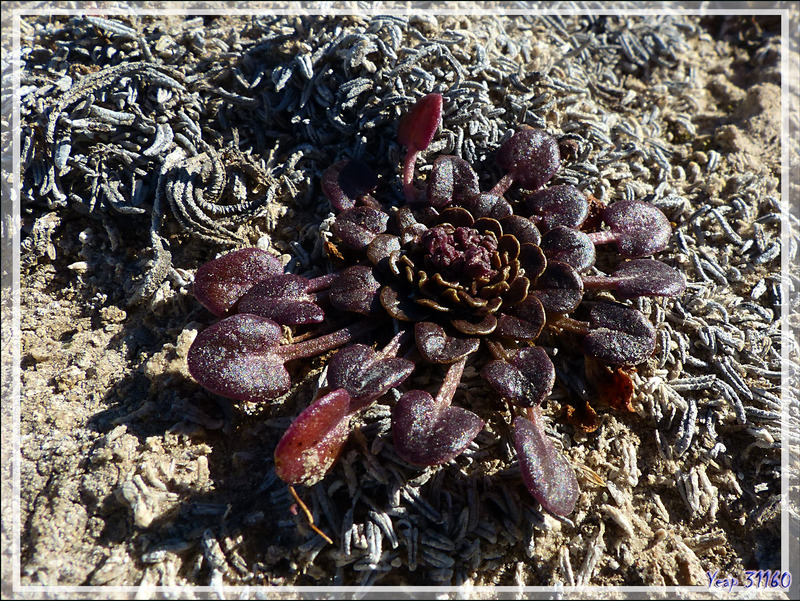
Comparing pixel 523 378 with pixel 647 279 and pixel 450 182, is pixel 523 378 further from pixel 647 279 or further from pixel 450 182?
pixel 450 182

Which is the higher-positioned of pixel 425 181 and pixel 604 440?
pixel 425 181

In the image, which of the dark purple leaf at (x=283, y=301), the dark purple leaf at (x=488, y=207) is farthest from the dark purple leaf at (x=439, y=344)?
the dark purple leaf at (x=488, y=207)

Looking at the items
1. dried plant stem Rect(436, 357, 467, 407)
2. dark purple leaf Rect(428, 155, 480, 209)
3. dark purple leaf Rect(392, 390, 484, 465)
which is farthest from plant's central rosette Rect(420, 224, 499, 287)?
dark purple leaf Rect(392, 390, 484, 465)

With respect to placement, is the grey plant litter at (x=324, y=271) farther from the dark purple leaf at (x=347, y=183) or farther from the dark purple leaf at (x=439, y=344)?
the dark purple leaf at (x=439, y=344)

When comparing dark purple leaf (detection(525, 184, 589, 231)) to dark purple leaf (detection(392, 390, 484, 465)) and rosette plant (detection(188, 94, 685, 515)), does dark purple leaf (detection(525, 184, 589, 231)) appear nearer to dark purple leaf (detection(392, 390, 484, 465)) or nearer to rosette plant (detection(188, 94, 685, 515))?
rosette plant (detection(188, 94, 685, 515))

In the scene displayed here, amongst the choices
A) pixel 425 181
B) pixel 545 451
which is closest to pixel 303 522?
pixel 545 451

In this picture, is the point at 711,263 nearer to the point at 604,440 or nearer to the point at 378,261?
the point at 604,440

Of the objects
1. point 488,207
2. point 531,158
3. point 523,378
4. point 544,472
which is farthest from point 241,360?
point 531,158
